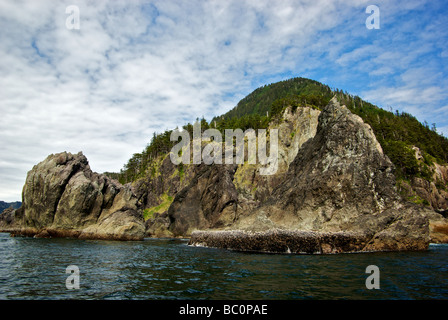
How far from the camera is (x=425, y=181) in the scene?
82875mm

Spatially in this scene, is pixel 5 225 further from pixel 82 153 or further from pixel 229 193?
pixel 229 193

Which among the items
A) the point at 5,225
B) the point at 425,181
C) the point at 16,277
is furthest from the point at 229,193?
the point at 5,225

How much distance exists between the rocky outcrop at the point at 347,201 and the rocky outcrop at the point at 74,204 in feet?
72.8

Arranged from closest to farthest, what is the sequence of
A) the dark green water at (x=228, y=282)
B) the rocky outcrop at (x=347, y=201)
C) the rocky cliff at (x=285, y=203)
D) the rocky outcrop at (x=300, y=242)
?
the dark green water at (x=228, y=282) → the rocky outcrop at (x=300, y=242) → the rocky outcrop at (x=347, y=201) → the rocky cliff at (x=285, y=203)

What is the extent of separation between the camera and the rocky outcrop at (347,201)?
2642 centimetres

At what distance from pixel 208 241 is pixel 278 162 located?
168 feet

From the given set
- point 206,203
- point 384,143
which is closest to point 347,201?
point 206,203

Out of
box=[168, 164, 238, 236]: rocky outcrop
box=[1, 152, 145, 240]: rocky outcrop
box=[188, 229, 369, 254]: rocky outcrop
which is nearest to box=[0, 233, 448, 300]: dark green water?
box=[188, 229, 369, 254]: rocky outcrop

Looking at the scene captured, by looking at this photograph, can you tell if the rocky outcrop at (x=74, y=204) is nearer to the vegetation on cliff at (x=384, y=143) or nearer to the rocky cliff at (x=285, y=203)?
the rocky cliff at (x=285, y=203)

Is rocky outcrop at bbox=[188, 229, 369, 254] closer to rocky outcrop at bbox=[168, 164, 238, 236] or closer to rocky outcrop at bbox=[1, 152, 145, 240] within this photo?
rocky outcrop at bbox=[1, 152, 145, 240]

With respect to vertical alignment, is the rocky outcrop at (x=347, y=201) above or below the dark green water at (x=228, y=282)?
above

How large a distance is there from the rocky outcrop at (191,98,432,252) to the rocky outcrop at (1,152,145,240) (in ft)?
72.8

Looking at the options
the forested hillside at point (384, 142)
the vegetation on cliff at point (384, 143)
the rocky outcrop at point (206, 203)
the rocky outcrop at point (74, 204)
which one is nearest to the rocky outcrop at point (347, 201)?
the rocky outcrop at point (74, 204)

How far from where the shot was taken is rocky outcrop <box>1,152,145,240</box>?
5025 centimetres
